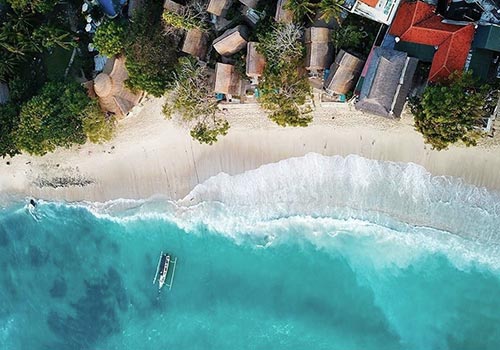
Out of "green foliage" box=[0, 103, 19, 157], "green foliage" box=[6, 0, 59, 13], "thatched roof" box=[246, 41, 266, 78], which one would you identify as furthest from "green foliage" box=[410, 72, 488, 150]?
"green foliage" box=[0, 103, 19, 157]

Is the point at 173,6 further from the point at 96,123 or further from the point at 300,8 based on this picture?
the point at 96,123

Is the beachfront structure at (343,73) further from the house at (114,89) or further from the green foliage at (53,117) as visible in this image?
the green foliage at (53,117)

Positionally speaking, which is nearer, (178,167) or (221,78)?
(221,78)

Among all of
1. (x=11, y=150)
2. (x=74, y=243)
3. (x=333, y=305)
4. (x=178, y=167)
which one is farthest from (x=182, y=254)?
(x=11, y=150)

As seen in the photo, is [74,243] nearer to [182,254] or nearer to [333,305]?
[182,254]

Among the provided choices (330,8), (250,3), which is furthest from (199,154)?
(330,8)
